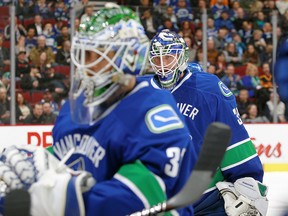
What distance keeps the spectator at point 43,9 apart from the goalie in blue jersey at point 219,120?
19.6ft

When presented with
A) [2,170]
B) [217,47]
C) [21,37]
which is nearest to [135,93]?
[2,170]

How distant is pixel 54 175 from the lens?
7.29ft

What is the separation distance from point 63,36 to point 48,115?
1.48 metres

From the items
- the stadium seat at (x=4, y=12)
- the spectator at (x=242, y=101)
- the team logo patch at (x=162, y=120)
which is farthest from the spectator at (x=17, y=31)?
the team logo patch at (x=162, y=120)

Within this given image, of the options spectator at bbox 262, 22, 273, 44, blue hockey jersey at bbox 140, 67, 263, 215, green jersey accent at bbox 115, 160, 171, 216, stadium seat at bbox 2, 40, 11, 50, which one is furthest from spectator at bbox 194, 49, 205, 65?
green jersey accent at bbox 115, 160, 171, 216

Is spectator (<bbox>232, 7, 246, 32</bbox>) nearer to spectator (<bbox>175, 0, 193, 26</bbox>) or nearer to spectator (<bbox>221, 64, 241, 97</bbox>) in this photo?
spectator (<bbox>175, 0, 193, 26</bbox>)

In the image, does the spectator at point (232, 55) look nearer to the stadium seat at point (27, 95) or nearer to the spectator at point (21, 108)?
the stadium seat at point (27, 95)

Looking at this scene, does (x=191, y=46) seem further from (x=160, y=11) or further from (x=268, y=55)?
(x=268, y=55)

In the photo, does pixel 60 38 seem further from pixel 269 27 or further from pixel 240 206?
pixel 240 206

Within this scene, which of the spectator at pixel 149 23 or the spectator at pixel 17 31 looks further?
the spectator at pixel 149 23

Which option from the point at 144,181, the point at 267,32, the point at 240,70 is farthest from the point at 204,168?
the point at 267,32

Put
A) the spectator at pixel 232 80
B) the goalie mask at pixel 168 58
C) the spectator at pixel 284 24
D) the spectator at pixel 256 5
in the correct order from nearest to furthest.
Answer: the goalie mask at pixel 168 58 → the spectator at pixel 232 80 → the spectator at pixel 284 24 → the spectator at pixel 256 5

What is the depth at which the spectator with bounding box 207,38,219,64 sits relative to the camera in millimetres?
9633

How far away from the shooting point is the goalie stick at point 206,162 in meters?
2.12
